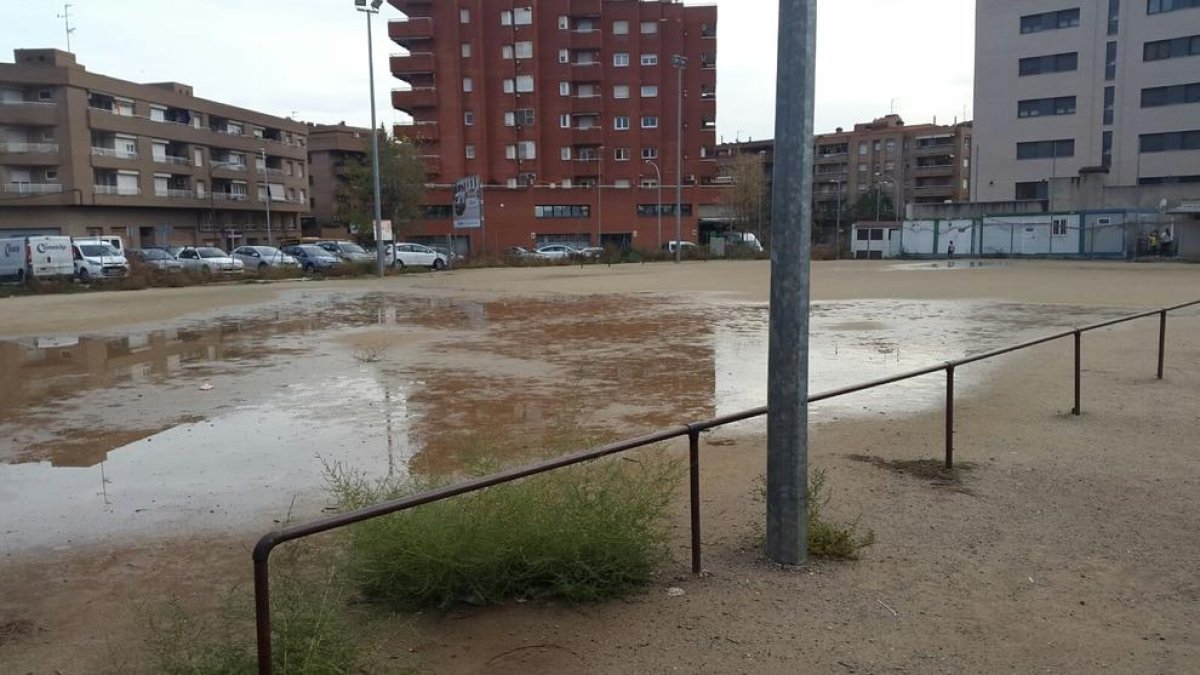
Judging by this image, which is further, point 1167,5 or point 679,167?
point 679,167

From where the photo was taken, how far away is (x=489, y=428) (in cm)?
898

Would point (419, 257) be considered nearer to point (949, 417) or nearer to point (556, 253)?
point (556, 253)

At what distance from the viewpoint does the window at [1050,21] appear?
2576 inches

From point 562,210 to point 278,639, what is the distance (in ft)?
258

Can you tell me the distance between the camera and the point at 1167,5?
6066 cm

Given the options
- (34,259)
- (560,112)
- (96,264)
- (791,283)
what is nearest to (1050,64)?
(560,112)

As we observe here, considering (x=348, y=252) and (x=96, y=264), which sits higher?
(x=348, y=252)

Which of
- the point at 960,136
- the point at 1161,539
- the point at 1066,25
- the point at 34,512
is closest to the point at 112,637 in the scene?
the point at 34,512

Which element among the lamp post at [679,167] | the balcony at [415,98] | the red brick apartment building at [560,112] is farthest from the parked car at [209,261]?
the balcony at [415,98]

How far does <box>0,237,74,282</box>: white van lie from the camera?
3503cm

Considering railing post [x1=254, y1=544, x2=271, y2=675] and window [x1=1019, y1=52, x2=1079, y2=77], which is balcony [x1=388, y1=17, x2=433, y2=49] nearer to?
window [x1=1019, y1=52, x2=1079, y2=77]

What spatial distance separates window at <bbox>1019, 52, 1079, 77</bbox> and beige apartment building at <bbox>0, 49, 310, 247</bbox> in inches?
2552

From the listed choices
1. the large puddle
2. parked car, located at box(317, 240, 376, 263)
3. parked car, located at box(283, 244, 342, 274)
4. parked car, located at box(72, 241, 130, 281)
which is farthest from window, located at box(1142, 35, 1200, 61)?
parked car, located at box(72, 241, 130, 281)

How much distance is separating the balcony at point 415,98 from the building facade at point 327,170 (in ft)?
69.9
